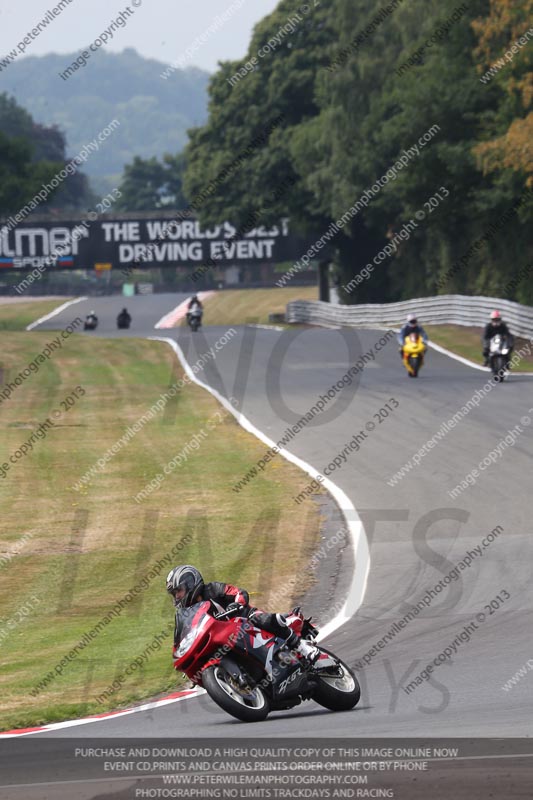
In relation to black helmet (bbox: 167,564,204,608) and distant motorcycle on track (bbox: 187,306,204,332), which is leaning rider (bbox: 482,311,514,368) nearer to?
distant motorcycle on track (bbox: 187,306,204,332)

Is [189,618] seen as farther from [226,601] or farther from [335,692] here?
[335,692]

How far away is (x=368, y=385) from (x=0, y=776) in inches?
843

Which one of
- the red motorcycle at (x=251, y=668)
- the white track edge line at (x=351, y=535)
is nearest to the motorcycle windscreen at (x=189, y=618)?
the red motorcycle at (x=251, y=668)

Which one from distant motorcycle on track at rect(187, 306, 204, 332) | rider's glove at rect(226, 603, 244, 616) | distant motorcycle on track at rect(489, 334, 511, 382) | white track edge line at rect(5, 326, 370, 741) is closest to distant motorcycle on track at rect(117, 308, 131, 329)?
distant motorcycle on track at rect(187, 306, 204, 332)

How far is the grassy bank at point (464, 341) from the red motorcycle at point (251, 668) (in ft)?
72.8

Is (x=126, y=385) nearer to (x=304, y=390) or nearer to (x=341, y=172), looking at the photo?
(x=304, y=390)

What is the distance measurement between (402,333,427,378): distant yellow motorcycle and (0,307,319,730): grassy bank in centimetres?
464

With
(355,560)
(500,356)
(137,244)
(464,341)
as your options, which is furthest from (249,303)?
(355,560)

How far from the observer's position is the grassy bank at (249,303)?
75.0 metres

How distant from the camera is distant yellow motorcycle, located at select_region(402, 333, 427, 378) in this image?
1108 inches

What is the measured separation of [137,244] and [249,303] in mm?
18364

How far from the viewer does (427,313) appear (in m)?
42.9

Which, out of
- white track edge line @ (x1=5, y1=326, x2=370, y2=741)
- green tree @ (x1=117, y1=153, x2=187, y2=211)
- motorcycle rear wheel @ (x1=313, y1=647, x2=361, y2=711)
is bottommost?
white track edge line @ (x1=5, y1=326, x2=370, y2=741)

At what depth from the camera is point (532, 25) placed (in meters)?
36.4
